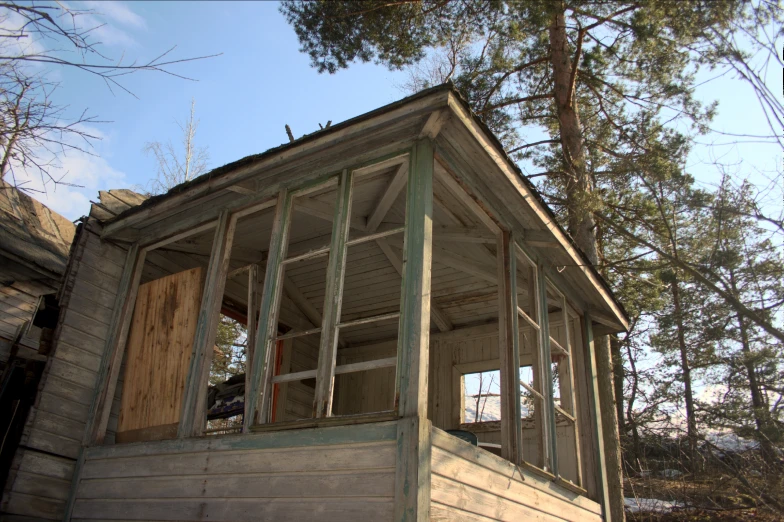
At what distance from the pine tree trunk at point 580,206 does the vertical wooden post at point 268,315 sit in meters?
4.42

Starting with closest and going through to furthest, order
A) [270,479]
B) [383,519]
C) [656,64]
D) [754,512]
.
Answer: [383,519] < [270,479] < [754,512] < [656,64]

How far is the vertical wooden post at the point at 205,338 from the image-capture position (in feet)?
18.2

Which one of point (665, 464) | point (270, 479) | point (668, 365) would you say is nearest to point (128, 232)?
point (270, 479)

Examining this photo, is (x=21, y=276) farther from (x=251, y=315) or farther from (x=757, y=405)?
(x=757, y=405)

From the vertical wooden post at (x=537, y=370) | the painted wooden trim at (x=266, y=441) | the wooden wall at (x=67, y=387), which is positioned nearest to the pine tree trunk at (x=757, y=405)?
the vertical wooden post at (x=537, y=370)

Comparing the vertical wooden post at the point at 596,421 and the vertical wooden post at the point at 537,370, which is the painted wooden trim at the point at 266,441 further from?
the vertical wooden post at the point at 596,421

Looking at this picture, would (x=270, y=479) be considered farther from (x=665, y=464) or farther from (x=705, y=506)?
(x=665, y=464)

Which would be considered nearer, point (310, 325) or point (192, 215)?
point (192, 215)

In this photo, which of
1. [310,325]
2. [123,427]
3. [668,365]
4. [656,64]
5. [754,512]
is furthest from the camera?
[668,365]

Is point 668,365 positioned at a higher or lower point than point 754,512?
higher

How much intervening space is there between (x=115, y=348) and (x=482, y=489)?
159 inches

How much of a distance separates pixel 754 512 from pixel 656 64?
800 centimetres

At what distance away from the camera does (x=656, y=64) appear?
11.9 m

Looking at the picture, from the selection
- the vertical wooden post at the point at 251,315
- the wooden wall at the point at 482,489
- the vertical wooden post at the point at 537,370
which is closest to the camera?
the wooden wall at the point at 482,489
